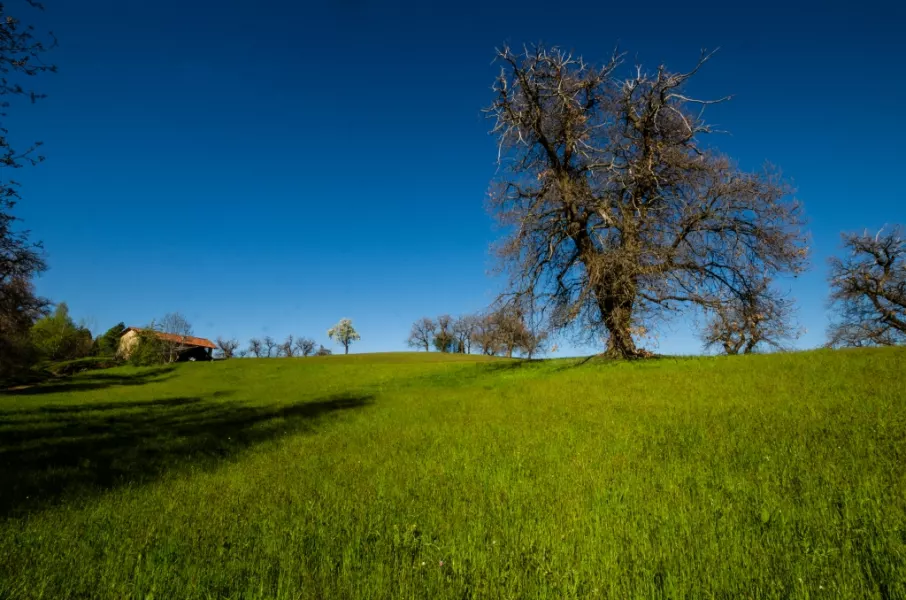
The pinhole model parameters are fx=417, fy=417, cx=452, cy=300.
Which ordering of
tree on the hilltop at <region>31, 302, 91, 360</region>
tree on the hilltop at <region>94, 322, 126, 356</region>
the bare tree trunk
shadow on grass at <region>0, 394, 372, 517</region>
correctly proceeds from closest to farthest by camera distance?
1. shadow on grass at <region>0, 394, 372, 517</region>
2. the bare tree trunk
3. tree on the hilltop at <region>31, 302, 91, 360</region>
4. tree on the hilltop at <region>94, 322, 126, 356</region>

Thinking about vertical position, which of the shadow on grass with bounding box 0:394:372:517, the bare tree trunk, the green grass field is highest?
the bare tree trunk

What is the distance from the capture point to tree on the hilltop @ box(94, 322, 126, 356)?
87250 mm

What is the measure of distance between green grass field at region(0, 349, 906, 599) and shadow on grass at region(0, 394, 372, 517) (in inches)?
4.0

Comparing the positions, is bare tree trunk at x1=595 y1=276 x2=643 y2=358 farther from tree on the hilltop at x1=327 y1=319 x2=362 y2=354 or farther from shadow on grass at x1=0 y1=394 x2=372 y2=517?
tree on the hilltop at x1=327 y1=319 x2=362 y2=354

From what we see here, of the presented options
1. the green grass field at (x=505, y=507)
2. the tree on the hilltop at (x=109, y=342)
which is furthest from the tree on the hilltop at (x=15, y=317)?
the tree on the hilltop at (x=109, y=342)

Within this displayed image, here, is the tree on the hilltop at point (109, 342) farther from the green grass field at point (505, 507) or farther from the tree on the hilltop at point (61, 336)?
the green grass field at point (505, 507)

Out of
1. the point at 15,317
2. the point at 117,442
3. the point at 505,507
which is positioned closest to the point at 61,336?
the point at 15,317

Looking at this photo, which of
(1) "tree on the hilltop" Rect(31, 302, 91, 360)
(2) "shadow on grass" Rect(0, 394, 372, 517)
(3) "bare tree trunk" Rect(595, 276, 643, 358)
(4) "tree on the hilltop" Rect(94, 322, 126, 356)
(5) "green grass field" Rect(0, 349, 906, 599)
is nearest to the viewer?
(5) "green grass field" Rect(0, 349, 906, 599)

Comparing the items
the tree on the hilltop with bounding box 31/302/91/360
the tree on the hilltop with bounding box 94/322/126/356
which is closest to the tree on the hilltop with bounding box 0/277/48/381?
the tree on the hilltop with bounding box 31/302/91/360

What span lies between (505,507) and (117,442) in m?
11.0

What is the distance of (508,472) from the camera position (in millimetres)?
5793

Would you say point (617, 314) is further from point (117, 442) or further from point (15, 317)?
point (15, 317)

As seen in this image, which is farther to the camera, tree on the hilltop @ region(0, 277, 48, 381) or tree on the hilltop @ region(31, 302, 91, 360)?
tree on the hilltop @ region(31, 302, 91, 360)

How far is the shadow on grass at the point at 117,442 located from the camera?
6656 millimetres
